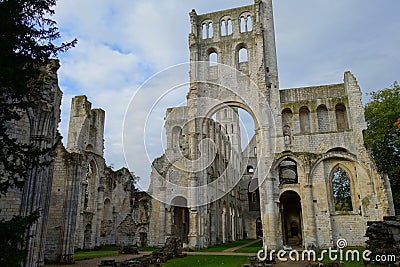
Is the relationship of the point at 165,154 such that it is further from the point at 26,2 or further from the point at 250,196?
the point at 26,2

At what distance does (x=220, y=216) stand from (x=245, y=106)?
34.8 feet

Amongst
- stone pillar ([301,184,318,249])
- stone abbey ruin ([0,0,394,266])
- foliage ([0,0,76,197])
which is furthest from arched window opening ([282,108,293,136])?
foliage ([0,0,76,197])

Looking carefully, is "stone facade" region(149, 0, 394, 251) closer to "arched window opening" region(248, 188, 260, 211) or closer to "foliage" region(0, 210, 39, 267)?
"arched window opening" region(248, 188, 260, 211)

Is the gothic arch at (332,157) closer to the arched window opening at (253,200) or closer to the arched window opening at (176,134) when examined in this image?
the arched window opening at (176,134)

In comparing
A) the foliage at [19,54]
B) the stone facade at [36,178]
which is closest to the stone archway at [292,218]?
the stone facade at [36,178]

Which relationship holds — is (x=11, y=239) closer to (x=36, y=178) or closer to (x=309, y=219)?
(x=36, y=178)

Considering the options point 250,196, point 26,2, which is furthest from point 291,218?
point 26,2

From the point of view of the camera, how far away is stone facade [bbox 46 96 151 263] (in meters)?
16.1

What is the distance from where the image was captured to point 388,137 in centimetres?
2561

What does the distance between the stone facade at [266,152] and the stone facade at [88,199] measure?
217 cm

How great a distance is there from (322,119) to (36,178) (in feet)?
70.5

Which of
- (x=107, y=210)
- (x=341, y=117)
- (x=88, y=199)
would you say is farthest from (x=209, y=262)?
(x=341, y=117)

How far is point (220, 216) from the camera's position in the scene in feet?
97.6

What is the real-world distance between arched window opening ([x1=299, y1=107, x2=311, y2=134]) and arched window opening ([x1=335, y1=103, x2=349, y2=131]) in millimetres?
2225
